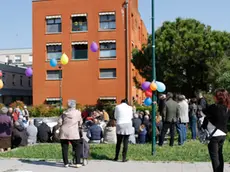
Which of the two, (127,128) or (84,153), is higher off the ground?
(127,128)

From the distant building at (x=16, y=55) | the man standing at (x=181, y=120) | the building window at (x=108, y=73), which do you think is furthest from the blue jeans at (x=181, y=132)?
the distant building at (x=16, y=55)

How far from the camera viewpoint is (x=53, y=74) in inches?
1474

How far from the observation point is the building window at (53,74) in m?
37.1

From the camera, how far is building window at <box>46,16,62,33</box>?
37.6 meters

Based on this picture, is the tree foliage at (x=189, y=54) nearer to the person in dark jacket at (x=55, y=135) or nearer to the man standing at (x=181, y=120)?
the man standing at (x=181, y=120)

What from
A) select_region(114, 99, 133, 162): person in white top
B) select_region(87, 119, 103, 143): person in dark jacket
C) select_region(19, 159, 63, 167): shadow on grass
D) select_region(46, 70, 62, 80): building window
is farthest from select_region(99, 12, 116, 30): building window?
select_region(19, 159, 63, 167): shadow on grass

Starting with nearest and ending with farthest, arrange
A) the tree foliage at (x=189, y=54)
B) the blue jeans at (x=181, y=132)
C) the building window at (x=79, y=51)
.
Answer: the blue jeans at (x=181, y=132) < the tree foliage at (x=189, y=54) < the building window at (x=79, y=51)

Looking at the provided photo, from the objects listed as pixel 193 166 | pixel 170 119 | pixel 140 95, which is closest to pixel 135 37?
pixel 140 95

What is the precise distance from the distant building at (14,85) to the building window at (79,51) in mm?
12539

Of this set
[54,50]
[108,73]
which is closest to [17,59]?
[54,50]

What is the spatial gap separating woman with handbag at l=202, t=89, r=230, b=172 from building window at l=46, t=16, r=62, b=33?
104ft

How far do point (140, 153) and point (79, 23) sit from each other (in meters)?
27.8

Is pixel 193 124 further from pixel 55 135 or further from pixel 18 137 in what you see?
pixel 18 137

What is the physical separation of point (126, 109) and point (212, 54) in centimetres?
2028
